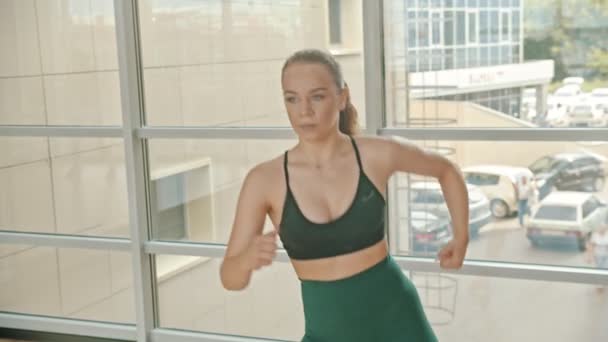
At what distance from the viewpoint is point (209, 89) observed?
167 inches

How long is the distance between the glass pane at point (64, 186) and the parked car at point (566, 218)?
2020mm

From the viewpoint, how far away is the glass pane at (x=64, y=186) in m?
4.52

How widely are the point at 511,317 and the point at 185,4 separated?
2.05 metres

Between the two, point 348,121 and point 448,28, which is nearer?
point 348,121

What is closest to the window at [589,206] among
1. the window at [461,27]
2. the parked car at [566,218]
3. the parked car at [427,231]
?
the parked car at [566,218]

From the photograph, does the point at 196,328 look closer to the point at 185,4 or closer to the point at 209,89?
the point at 209,89

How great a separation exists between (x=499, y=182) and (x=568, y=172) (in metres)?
0.28

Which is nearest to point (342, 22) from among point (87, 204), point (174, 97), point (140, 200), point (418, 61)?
point (418, 61)

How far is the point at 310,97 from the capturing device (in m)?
2.49

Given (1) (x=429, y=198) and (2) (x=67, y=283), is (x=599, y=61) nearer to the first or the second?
(1) (x=429, y=198)

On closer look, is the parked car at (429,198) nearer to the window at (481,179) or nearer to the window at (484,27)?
the window at (481,179)

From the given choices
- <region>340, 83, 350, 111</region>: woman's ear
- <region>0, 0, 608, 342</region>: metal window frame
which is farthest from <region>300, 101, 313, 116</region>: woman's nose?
<region>0, 0, 608, 342</region>: metal window frame

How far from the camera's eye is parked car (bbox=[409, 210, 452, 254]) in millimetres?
3816

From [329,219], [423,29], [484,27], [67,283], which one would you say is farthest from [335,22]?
[67,283]
